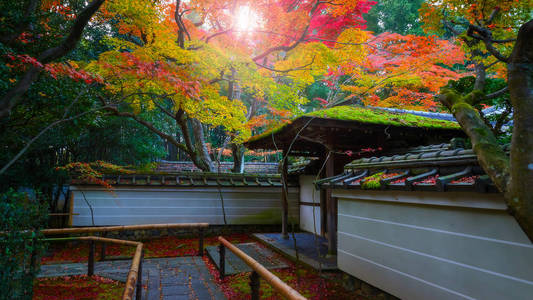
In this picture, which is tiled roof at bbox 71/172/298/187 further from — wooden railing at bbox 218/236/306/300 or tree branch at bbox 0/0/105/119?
wooden railing at bbox 218/236/306/300

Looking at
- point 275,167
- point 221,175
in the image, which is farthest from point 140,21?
point 275,167

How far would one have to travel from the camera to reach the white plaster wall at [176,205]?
9.26 m

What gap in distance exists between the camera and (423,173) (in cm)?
386

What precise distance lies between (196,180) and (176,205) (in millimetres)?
1127

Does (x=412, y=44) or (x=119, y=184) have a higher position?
(x=412, y=44)

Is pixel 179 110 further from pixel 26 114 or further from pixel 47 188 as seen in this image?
pixel 47 188

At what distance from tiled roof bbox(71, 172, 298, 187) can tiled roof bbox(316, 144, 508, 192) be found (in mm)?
5816

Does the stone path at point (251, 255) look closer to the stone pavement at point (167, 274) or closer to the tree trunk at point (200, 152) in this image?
the stone pavement at point (167, 274)

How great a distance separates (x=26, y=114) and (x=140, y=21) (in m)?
4.10

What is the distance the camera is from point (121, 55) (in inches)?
273

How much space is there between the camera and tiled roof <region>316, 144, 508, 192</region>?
307 centimetres

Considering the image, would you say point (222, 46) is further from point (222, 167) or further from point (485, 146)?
point (222, 167)

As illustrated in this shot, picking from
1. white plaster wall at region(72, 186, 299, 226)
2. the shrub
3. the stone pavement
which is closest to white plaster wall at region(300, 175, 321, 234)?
white plaster wall at region(72, 186, 299, 226)

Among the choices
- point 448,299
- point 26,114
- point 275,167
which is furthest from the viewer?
point 275,167
